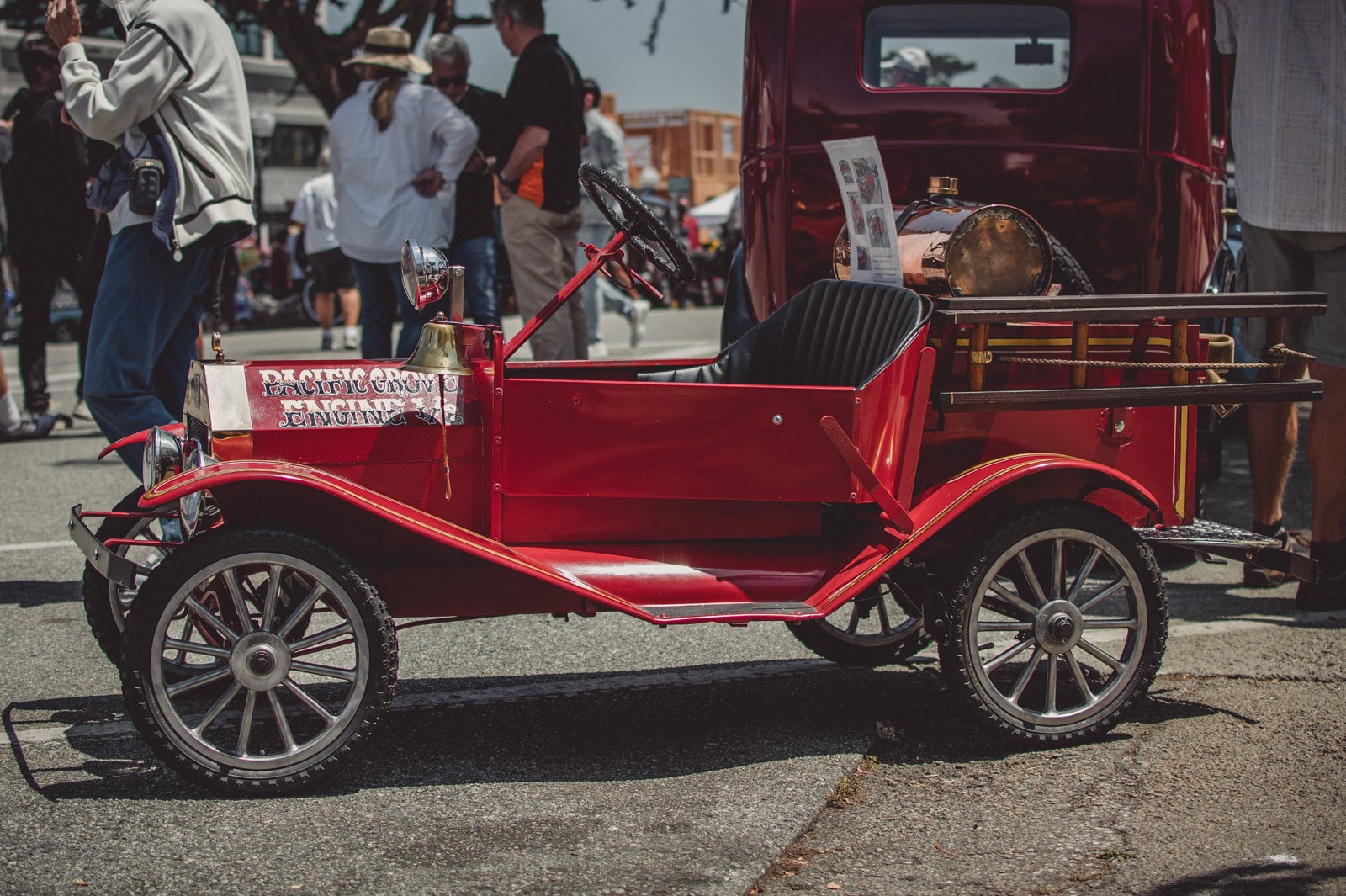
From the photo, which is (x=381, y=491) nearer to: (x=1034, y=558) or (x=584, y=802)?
(x=584, y=802)

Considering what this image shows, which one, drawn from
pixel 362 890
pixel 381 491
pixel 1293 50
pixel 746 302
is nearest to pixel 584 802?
pixel 362 890

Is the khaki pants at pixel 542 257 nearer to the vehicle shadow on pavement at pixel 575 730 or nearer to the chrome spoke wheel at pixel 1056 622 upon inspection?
the vehicle shadow on pavement at pixel 575 730

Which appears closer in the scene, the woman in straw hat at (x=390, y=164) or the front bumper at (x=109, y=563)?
the front bumper at (x=109, y=563)

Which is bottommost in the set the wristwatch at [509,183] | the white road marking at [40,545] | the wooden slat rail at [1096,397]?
the white road marking at [40,545]

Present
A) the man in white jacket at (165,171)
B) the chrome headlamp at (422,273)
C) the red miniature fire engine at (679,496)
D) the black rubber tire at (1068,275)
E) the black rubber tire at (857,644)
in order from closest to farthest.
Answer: the red miniature fire engine at (679,496)
the chrome headlamp at (422,273)
the black rubber tire at (857,644)
the black rubber tire at (1068,275)
the man in white jacket at (165,171)

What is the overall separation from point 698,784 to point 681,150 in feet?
127

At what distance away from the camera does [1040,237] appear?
144 inches

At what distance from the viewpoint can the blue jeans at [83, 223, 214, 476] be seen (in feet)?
14.5

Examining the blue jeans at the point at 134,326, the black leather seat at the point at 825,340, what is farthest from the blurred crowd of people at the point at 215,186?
the black leather seat at the point at 825,340

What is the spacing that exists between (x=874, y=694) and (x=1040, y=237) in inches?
52.1

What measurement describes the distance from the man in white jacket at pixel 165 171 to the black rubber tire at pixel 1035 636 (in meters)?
2.62

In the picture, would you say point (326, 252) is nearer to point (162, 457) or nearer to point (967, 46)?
point (967, 46)

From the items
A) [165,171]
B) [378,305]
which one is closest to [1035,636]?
[165,171]

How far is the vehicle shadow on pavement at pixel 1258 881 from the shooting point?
266cm
